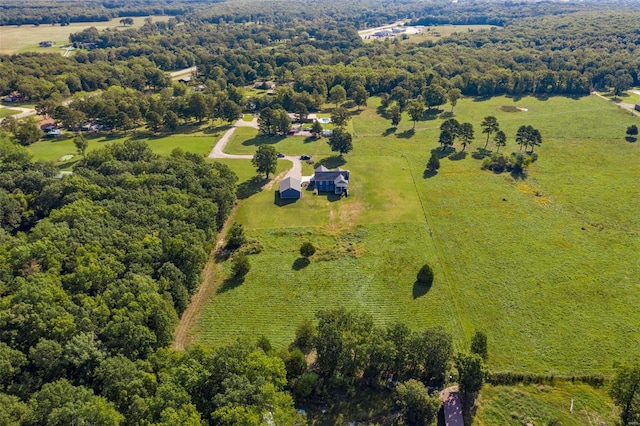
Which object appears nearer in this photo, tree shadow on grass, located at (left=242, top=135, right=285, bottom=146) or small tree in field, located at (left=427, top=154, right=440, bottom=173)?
small tree in field, located at (left=427, top=154, right=440, bottom=173)

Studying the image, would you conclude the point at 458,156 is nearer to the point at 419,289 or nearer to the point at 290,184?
the point at 290,184

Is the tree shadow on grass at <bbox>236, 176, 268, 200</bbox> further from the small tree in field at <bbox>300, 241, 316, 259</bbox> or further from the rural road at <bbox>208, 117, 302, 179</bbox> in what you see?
the small tree in field at <bbox>300, 241, 316, 259</bbox>

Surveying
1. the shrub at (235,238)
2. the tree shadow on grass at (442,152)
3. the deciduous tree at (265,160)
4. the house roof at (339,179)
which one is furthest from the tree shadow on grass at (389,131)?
the shrub at (235,238)

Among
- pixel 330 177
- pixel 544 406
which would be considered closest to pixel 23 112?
pixel 330 177

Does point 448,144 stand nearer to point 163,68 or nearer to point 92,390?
point 92,390

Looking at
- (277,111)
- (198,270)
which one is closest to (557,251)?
(198,270)

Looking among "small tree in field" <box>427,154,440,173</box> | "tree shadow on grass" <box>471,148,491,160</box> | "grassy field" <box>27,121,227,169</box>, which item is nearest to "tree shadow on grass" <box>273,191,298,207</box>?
"grassy field" <box>27,121,227,169</box>

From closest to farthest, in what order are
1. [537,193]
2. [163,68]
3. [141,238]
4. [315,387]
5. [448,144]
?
1. [315,387]
2. [141,238]
3. [537,193]
4. [448,144]
5. [163,68]
